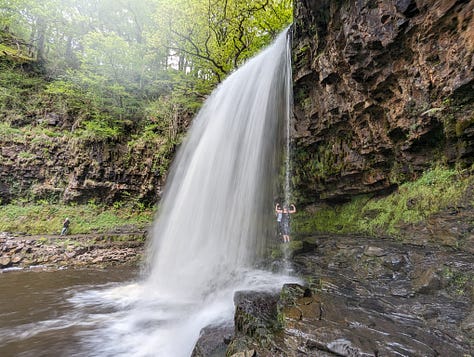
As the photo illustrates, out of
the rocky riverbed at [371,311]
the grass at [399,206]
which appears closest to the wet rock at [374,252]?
the rocky riverbed at [371,311]

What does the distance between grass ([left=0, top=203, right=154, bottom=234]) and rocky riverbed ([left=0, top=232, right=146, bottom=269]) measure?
844mm

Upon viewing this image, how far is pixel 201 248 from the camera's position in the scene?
8352 mm

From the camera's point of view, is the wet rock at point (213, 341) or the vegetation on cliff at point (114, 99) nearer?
the wet rock at point (213, 341)

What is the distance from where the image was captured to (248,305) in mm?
3686

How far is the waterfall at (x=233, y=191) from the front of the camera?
7887 millimetres

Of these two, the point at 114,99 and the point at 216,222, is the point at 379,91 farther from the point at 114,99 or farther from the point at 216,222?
the point at 114,99

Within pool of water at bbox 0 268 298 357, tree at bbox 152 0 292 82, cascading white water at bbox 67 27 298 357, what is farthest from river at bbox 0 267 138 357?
tree at bbox 152 0 292 82

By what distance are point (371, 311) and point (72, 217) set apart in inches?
546

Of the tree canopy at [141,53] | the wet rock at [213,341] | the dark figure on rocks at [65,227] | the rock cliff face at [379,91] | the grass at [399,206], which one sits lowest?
the dark figure on rocks at [65,227]

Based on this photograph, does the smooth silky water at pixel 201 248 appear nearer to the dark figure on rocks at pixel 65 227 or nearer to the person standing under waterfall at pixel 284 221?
the person standing under waterfall at pixel 284 221

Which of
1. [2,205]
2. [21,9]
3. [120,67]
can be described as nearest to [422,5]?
[120,67]

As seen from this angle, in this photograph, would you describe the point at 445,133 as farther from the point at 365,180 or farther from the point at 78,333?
the point at 78,333

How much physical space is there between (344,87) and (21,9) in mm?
21748

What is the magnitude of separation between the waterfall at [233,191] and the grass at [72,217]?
141 inches
